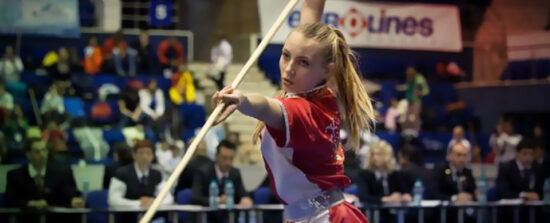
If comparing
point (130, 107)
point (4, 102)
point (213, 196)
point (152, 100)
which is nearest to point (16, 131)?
point (4, 102)

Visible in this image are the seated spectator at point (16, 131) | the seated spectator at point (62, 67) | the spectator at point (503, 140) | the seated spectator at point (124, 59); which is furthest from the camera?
the seated spectator at point (124, 59)

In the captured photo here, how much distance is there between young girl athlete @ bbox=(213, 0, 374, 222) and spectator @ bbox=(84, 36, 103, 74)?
1073cm

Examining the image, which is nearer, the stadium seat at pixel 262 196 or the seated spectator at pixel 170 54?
the stadium seat at pixel 262 196

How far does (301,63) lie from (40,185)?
4.74m

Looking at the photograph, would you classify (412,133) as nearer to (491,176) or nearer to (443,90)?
(491,176)

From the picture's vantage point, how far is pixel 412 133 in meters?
15.0

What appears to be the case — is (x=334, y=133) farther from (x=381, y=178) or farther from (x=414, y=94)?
(x=414, y=94)

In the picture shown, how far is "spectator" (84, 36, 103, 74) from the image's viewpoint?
1495 centimetres

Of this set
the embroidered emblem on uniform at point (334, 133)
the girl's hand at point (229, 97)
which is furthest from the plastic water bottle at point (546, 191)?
the girl's hand at point (229, 97)

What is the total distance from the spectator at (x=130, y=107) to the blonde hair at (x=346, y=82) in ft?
31.1

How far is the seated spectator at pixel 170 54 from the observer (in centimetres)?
1592

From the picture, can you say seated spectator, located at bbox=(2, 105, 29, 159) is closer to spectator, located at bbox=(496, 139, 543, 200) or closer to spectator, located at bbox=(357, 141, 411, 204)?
spectator, located at bbox=(357, 141, 411, 204)

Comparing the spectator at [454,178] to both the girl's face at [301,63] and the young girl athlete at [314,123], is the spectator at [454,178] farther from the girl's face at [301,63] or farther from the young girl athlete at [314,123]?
the girl's face at [301,63]

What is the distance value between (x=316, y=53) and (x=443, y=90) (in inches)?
541
